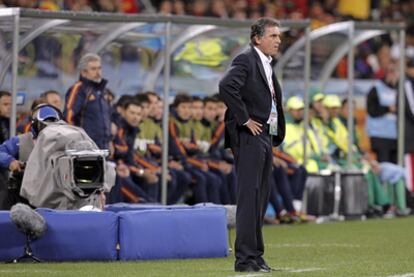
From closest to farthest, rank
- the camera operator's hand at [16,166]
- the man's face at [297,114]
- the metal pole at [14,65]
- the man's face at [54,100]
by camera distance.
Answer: the camera operator's hand at [16,166] → the man's face at [54,100] → the metal pole at [14,65] → the man's face at [297,114]

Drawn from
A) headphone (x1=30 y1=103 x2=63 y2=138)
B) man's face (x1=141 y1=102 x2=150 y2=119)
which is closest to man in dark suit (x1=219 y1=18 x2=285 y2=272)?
headphone (x1=30 y1=103 x2=63 y2=138)

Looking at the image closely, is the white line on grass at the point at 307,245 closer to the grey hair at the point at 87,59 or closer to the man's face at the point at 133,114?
the grey hair at the point at 87,59

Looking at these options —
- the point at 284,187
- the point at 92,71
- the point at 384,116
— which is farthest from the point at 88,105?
the point at 384,116

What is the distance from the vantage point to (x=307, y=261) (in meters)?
14.0

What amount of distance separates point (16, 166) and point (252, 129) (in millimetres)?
3432

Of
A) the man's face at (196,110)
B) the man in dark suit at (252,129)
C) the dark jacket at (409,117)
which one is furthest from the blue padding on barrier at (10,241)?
the dark jacket at (409,117)

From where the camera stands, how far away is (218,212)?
1457cm

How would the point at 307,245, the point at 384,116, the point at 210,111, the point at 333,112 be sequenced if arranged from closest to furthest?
the point at 307,245, the point at 210,111, the point at 333,112, the point at 384,116

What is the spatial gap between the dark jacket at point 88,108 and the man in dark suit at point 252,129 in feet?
15.7

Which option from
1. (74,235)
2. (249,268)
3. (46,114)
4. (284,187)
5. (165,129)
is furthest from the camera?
(284,187)

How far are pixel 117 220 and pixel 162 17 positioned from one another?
5.51 meters

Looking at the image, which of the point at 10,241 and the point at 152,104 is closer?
the point at 10,241

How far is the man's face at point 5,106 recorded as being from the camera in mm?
17359

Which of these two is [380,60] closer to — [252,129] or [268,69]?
[268,69]
